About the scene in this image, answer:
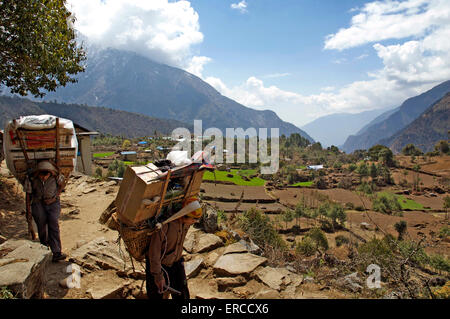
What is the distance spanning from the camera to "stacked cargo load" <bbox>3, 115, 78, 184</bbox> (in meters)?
4.12

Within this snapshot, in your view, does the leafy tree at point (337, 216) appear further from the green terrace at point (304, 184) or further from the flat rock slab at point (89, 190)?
the flat rock slab at point (89, 190)

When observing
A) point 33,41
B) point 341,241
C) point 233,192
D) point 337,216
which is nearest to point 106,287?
point 33,41

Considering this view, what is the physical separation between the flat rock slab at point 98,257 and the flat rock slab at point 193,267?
1.08m

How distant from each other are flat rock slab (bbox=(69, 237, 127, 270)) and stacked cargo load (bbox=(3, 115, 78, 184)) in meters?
1.46

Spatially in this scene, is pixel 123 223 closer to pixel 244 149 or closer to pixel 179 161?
pixel 179 161

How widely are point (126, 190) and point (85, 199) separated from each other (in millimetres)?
8005

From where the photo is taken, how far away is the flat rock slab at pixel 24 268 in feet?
8.97

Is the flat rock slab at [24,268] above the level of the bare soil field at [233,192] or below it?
above

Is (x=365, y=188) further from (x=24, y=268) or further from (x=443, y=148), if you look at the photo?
→ (x=24, y=268)

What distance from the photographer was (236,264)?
460cm

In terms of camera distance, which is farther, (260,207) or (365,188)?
(365,188)

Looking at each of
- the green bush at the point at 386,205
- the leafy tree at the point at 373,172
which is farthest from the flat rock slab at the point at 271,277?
the leafy tree at the point at 373,172

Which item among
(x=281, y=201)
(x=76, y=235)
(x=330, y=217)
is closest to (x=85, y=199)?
(x=76, y=235)

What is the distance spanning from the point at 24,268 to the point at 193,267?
2.44m
